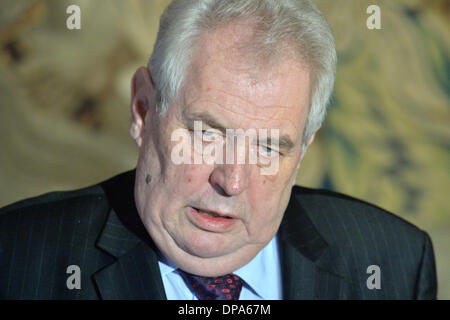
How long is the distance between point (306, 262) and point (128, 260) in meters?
0.46

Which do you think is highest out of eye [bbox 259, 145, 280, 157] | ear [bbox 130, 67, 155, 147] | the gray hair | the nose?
the gray hair

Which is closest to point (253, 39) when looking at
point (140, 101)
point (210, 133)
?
point (210, 133)

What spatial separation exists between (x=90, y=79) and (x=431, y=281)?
1577 mm

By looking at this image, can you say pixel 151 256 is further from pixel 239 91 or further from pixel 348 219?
pixel 348 219

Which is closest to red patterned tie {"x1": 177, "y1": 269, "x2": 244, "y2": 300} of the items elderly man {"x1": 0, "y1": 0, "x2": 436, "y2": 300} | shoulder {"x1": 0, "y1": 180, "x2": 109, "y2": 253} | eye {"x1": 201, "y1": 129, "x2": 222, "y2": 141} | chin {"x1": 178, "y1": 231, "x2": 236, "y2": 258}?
elderly man {"x1": 0, "y1": 0, "x2": 436, "y2": 300}

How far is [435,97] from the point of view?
2861 millimetres

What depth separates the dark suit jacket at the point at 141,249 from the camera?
1468mm

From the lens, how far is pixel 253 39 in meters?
1.32

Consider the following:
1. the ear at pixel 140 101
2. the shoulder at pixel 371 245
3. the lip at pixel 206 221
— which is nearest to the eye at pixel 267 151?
the lip at pixel 206 221

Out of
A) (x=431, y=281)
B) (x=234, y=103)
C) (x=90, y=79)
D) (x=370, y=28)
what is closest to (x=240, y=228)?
(x=234, y=103)

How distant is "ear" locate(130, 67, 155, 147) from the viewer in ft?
4.76

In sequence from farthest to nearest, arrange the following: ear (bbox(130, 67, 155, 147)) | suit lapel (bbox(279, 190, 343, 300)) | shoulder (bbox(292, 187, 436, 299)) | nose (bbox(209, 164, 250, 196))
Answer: shoulder (bbox(292, 187, 436, 299)) < suit lapel (bbox(279, 190, 343, 300)) < ear (bbox(130, 67, 155, 147)) < nose (bbox(209, 164, 250, 196))

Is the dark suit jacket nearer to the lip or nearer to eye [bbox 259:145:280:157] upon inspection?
the lip

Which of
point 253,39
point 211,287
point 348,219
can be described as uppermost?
point 253,39
